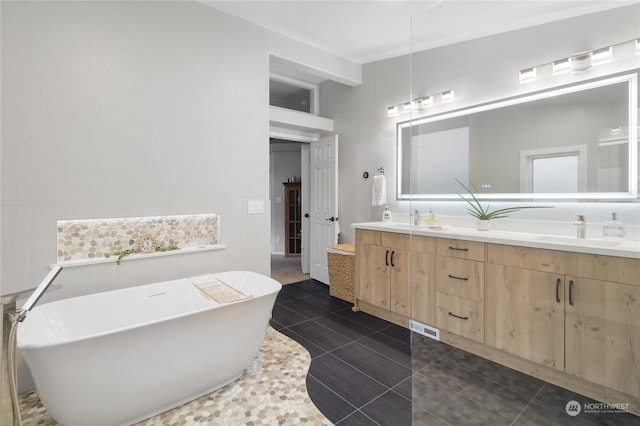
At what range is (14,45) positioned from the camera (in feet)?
6.24

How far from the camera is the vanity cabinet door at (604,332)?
1.67 metres

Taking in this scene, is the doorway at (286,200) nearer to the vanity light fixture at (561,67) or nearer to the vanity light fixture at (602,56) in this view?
the vanity light fixture at (561,67)

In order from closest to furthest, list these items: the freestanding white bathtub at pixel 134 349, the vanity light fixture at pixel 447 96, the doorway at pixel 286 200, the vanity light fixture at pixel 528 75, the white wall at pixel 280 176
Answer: the freestanding white bathtub at pixel 134 349 → the vanity light fixture at pixel 528 75 → the vanity light fixture at pixel 447 96 → the doorway at pixel 286 200 → the white wall at pixel 280 176

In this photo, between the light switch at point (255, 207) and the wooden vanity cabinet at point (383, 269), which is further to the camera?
the light switch at point (255, 207)

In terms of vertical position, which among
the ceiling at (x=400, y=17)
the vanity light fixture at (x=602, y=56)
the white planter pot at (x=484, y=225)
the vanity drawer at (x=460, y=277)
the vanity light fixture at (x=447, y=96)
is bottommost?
the vanity drawer at (x=460, y=277)

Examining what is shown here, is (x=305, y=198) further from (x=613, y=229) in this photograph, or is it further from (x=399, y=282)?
(x=613, y=229)

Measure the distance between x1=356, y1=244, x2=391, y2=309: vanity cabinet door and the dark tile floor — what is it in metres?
0.33

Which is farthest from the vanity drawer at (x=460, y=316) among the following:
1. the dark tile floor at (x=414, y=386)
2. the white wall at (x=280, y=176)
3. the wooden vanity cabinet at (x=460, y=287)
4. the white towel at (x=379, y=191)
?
the white wall at (x=280, y=176)

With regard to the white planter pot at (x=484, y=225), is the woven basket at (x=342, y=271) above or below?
below

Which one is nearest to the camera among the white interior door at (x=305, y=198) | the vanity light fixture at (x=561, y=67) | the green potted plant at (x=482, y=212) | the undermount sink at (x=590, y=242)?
the undermount sink at (x=590, y=242)

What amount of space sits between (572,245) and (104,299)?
9.97 ft

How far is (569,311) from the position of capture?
185 cm

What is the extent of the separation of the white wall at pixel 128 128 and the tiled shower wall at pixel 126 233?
87mm

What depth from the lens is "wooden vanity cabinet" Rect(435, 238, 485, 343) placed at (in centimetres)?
227
